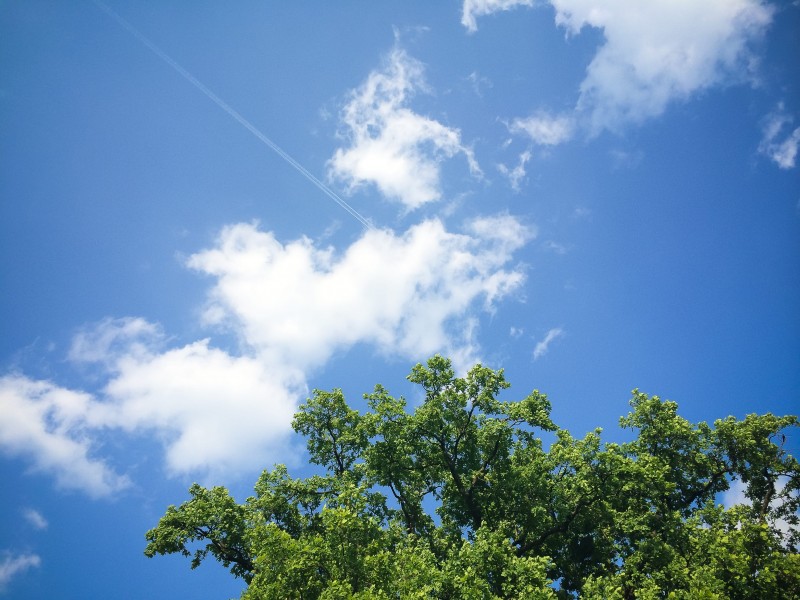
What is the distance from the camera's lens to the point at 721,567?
57.0ft

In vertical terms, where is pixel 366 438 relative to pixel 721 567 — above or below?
above

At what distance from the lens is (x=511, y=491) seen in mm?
24594

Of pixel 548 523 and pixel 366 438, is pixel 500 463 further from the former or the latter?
pixel 366 438

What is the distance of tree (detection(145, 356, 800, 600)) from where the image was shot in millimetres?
20859

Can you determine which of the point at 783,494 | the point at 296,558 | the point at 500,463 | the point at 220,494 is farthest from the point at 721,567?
the point at 220,494

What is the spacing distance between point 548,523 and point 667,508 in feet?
23.4

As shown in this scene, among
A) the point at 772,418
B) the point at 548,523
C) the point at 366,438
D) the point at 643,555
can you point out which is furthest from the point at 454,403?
the point at 772,418

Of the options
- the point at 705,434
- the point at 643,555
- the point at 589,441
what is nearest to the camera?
the point at 643,555

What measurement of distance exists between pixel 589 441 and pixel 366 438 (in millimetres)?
13307

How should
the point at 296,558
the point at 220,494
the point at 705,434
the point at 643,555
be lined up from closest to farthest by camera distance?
1. the point at 296,558
2. the point at 643,555
3. the point at 220,494
4. the point at 705,434

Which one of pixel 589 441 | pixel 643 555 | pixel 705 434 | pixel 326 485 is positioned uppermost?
pixel 705 434

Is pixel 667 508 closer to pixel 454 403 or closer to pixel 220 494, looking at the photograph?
pixel 454 403

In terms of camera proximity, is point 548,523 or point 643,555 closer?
point 643,555

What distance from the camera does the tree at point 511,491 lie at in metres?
20.9
